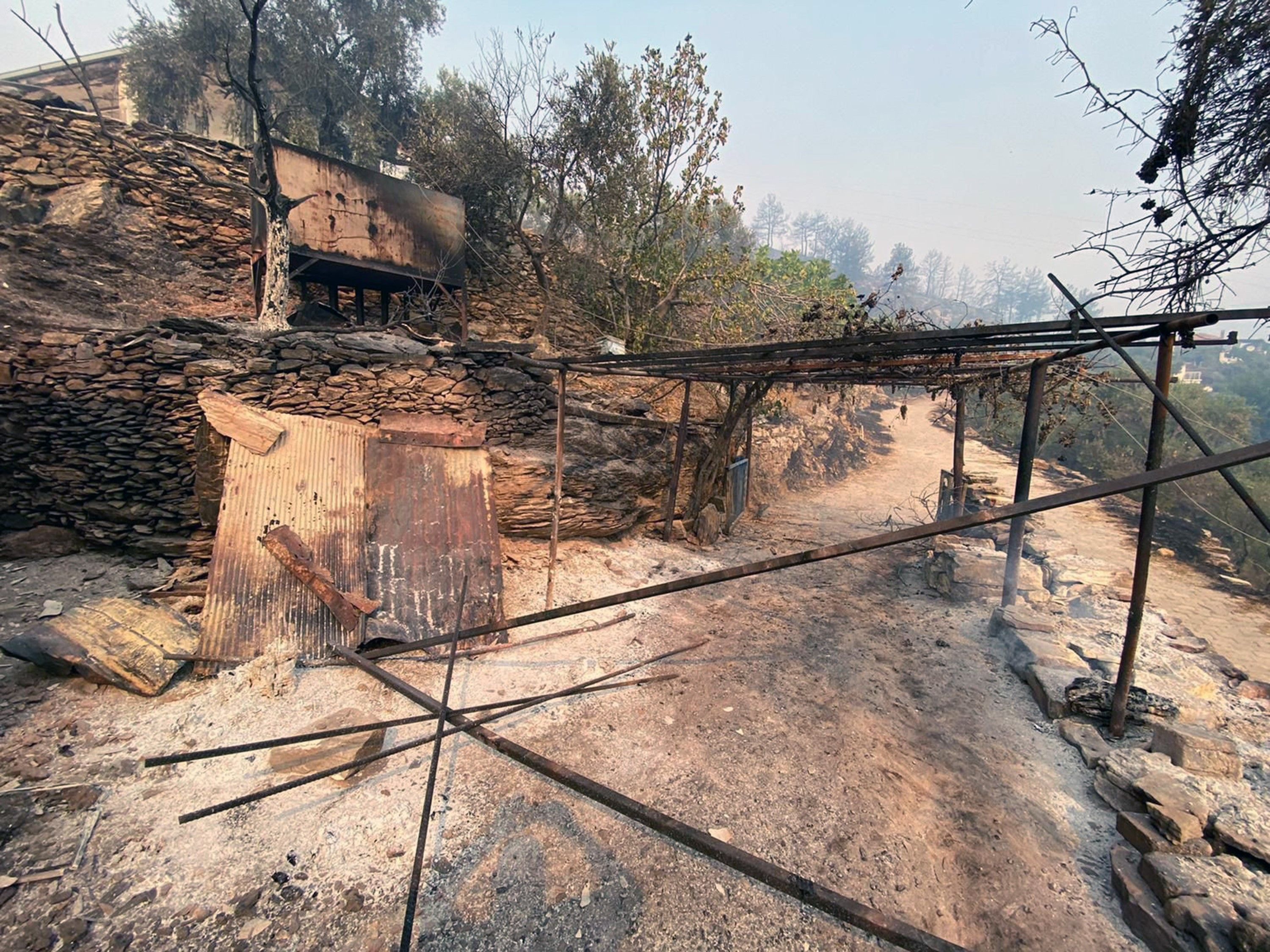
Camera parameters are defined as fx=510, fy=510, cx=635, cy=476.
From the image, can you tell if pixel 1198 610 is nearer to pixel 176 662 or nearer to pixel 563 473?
pixel 563 473

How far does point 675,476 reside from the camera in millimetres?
8469

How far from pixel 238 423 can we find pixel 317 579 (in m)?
1.81

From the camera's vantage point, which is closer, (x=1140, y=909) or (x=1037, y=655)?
(x=1140, y=909)

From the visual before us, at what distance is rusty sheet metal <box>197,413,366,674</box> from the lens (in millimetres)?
4098

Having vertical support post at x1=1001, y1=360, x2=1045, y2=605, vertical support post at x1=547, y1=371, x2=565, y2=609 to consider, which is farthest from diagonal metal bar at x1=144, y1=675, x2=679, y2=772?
vertical support post at x1=1001, y1=360, x2=1045, y2=605

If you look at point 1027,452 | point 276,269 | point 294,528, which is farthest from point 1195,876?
point 276,269

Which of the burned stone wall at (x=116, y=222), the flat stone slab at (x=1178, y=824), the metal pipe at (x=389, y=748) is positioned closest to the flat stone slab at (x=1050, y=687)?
the flat stone slab at (x=1178, y=824)

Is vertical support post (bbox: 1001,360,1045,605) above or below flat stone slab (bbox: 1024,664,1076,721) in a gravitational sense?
above

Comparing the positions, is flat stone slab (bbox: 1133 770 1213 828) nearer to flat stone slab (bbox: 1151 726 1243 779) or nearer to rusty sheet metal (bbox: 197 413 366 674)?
flat stone slab (bbox: 1151 726 1243 779)

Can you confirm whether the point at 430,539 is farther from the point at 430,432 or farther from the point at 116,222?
the point at 116,222

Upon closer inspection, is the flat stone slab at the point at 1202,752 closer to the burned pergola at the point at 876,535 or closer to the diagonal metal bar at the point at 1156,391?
the burned pergola at the point at 876,535

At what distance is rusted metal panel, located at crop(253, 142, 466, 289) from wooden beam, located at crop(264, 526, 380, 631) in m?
5.93

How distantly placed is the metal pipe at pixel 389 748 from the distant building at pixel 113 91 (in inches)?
769

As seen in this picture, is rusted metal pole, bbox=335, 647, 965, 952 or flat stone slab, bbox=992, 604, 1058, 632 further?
flat stone slab, bbox=992, 604, 1058, 632
